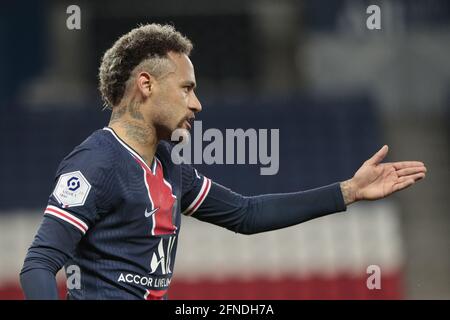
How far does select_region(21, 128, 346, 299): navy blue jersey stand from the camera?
10.8 feet

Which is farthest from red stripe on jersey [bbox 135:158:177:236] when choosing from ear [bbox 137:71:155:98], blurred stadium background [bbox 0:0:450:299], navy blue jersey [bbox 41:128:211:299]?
blurred stadium background [bbox 0:0:450:299]

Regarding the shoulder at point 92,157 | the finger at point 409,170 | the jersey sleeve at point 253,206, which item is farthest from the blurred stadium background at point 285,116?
the shoulder at point 92,157

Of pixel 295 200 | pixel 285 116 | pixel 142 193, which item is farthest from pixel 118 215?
pixel 285 116

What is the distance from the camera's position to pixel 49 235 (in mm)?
3279

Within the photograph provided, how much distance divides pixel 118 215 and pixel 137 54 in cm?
58

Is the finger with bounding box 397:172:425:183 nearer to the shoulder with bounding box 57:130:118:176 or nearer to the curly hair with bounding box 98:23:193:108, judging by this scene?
the curly hair with bounding box 98:23:193:108

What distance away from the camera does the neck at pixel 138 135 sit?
364 cm

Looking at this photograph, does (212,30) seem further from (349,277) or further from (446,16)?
(349,277)

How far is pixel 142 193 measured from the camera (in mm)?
3561

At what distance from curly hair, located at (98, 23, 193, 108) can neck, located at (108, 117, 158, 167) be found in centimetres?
11

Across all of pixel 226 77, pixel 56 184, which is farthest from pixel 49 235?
pixel 226 77

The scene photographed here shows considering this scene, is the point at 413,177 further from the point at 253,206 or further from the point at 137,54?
the point at 137,54

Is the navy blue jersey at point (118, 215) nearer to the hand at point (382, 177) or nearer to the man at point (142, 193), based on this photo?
the man at point (142, 193)

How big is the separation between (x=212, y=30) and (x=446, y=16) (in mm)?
2477
